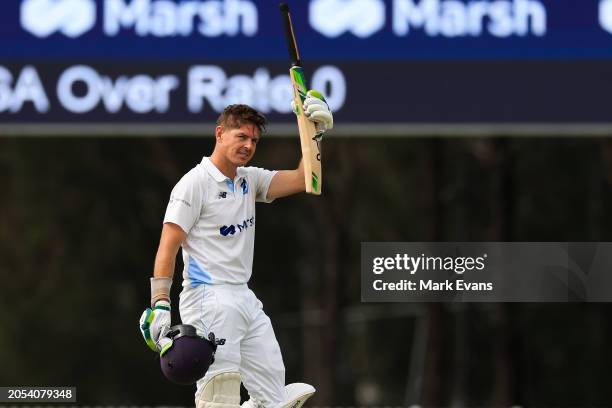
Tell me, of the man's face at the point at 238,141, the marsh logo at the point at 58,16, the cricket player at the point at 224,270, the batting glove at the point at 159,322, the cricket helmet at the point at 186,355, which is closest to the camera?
the cricket helmet at the point at 186,355

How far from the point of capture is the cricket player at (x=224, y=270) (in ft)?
26.0

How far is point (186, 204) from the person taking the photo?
26.1ft

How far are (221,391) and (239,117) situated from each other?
4.92 feet

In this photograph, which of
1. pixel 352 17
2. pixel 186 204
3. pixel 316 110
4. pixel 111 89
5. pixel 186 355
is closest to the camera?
pixel 186 355

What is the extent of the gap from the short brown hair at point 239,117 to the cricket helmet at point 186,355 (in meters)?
1.14

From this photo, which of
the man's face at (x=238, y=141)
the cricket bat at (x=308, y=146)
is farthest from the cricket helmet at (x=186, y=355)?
the cricket bat at (x=308, y=146)

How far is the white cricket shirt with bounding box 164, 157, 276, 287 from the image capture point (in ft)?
26.2

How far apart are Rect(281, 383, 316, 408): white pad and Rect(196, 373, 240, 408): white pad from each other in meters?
0.36

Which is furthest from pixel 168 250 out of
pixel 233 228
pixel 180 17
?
pixel 180 17

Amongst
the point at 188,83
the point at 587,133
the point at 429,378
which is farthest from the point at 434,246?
the point at 429,378

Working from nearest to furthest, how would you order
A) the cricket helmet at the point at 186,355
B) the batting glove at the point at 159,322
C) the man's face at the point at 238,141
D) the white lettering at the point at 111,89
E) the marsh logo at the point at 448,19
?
1. the cricket helmet at the point at 186,355
2. the batting glove at the point at 159,322
3. the man's face at the point at 238,141
4. the white lettering at the point at 111,89
5. the marsh logo at the point at 448,19

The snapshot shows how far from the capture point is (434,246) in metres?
10.7

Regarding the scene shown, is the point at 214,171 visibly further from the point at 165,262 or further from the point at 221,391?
the point at 221,391

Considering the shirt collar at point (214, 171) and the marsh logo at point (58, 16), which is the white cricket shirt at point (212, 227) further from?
the marsh logo at point (58, 16)
